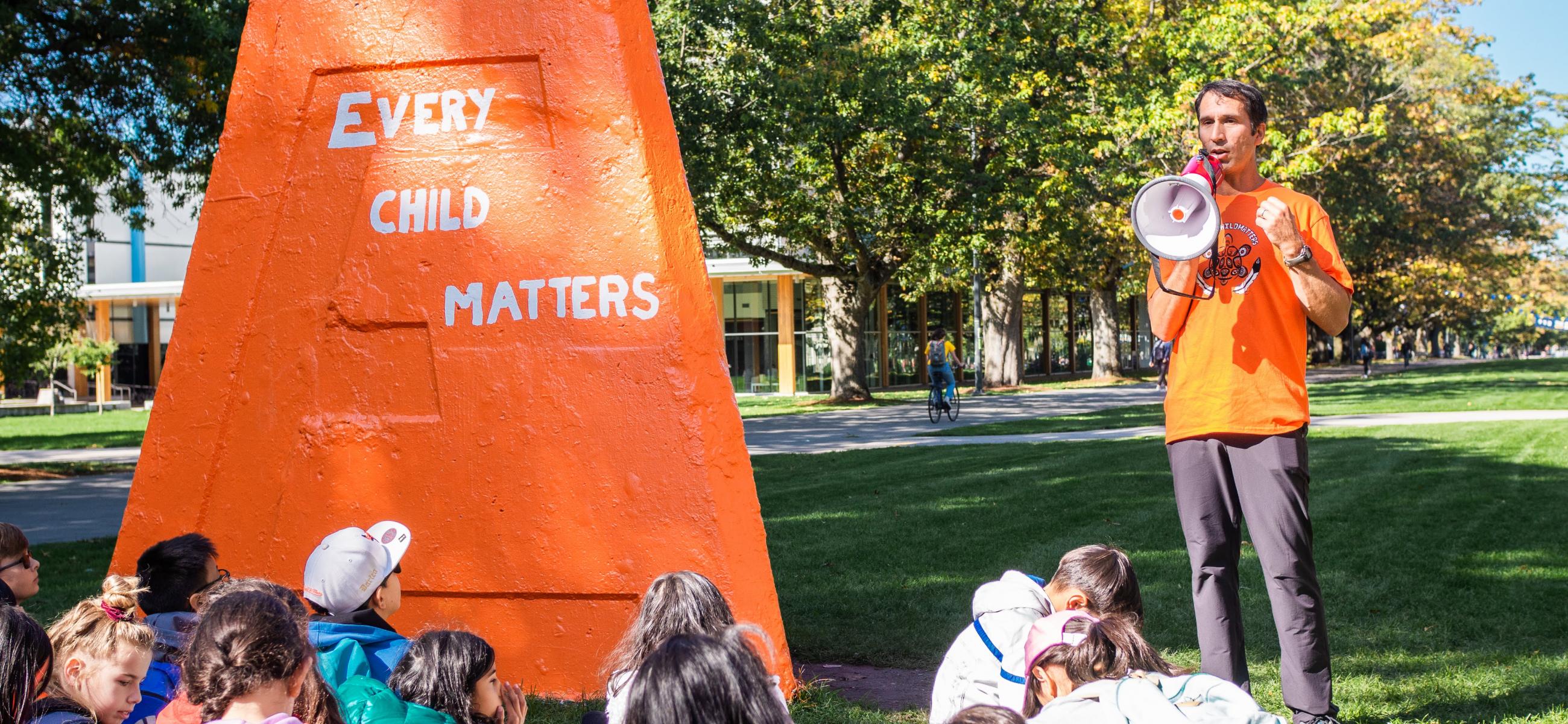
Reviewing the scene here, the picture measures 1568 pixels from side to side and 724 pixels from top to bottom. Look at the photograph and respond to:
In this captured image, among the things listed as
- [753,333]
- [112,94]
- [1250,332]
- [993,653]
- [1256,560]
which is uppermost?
[112,94]

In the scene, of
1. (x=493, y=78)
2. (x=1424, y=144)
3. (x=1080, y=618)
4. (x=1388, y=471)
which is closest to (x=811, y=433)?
(x=1388, y=471)

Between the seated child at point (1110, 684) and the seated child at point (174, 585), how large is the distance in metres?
2.64

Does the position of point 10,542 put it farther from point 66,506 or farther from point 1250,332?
point 66,506

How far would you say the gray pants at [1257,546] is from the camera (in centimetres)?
367

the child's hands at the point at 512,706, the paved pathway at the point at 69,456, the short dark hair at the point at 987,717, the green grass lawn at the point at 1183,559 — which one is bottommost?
the green grass lawn at the point at 1183,559

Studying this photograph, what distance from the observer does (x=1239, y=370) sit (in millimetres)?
3723

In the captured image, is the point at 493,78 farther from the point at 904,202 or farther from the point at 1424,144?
the point at 1424,144

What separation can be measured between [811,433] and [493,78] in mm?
14376

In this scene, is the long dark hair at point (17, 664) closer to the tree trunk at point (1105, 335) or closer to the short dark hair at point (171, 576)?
the short dark hair at point (171, 576)

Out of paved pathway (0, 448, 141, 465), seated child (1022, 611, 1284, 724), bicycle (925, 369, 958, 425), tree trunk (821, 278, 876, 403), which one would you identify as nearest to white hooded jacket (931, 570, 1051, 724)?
seated child (1022, 611, 1284, 724)

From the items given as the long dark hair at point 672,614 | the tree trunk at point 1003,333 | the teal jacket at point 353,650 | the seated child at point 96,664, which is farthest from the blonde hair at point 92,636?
the tree trunk at point 1003,333

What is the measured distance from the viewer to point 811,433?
19359mm

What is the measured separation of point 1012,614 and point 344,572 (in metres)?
2.04

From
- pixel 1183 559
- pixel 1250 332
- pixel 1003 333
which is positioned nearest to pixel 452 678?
pixel 1250 332
